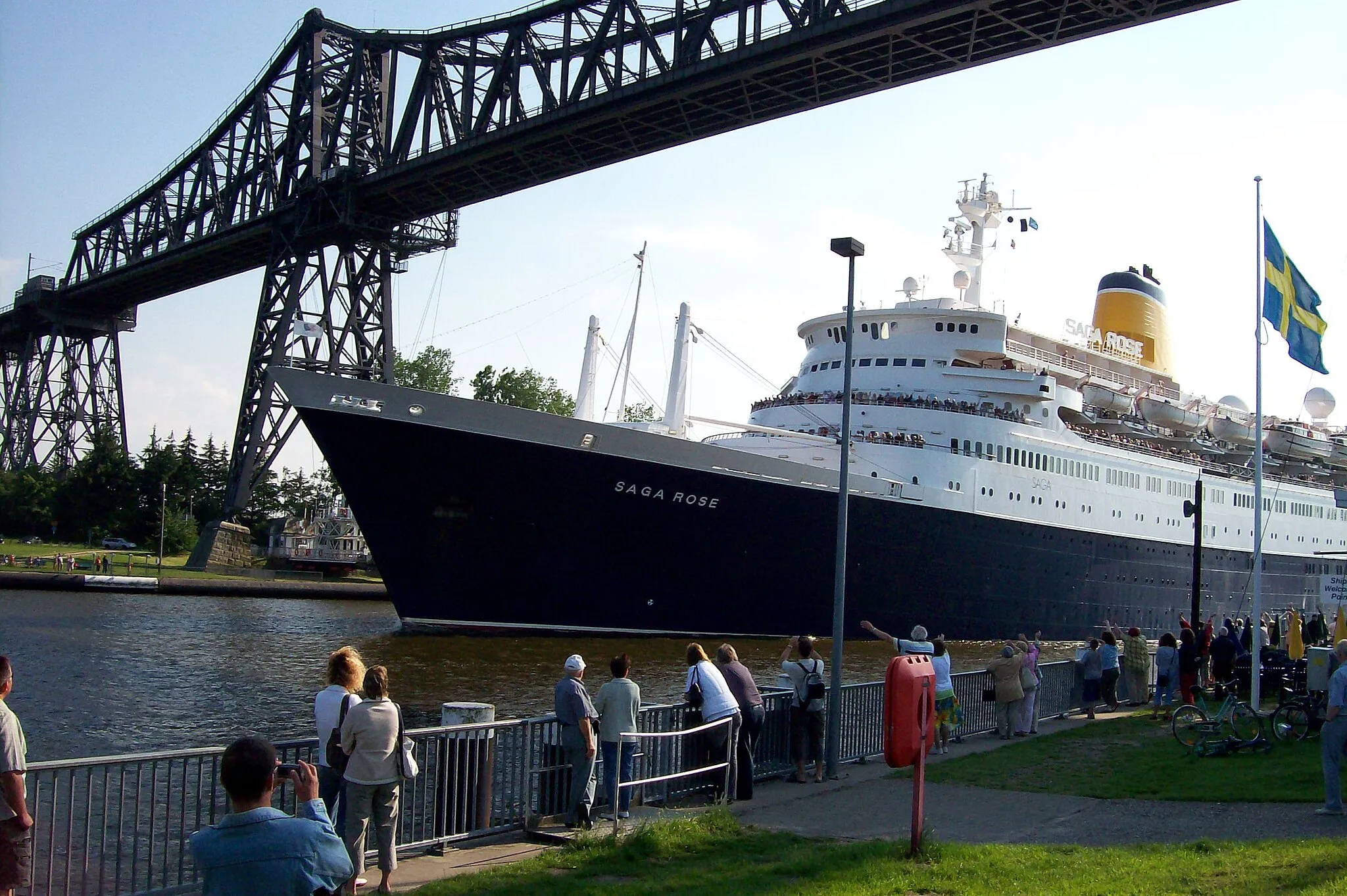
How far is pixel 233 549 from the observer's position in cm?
5844

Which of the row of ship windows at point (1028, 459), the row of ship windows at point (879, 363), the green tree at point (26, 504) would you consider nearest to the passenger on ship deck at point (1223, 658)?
the row of ship windows at point (1028, 459)

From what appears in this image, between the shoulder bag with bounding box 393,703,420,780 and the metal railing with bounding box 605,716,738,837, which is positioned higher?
the shoulder bag with bounding box 393,703,420,780

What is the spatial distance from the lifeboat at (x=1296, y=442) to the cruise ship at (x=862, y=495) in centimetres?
165

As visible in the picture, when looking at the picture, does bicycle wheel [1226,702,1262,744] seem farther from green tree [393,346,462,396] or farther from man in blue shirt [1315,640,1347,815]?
green tree [393,346,462,396]

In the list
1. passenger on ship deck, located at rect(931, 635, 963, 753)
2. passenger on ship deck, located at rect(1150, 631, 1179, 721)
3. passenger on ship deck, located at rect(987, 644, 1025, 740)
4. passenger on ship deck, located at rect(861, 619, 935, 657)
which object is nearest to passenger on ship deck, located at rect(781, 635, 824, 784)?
passenger on ship deck, located at rect(861, 619, 935, 657)

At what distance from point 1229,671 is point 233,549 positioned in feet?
164

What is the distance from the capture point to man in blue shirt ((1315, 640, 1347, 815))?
32.2ft

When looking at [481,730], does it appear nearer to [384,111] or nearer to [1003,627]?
[1003,627]

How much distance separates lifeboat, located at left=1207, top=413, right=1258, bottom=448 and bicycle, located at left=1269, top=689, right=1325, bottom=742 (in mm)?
36398

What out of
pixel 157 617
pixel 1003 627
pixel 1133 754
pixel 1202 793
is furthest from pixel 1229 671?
pixel 157 617

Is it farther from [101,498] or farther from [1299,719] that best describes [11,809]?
[101,498]

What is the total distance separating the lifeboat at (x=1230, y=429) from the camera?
4850 centimetres

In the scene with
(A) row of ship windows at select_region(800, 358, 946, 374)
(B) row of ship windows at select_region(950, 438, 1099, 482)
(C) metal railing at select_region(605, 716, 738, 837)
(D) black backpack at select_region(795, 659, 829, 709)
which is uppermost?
(A) row of ship windows at select_region(800, 358, 946, 374)

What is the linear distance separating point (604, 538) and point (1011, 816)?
18292mm
